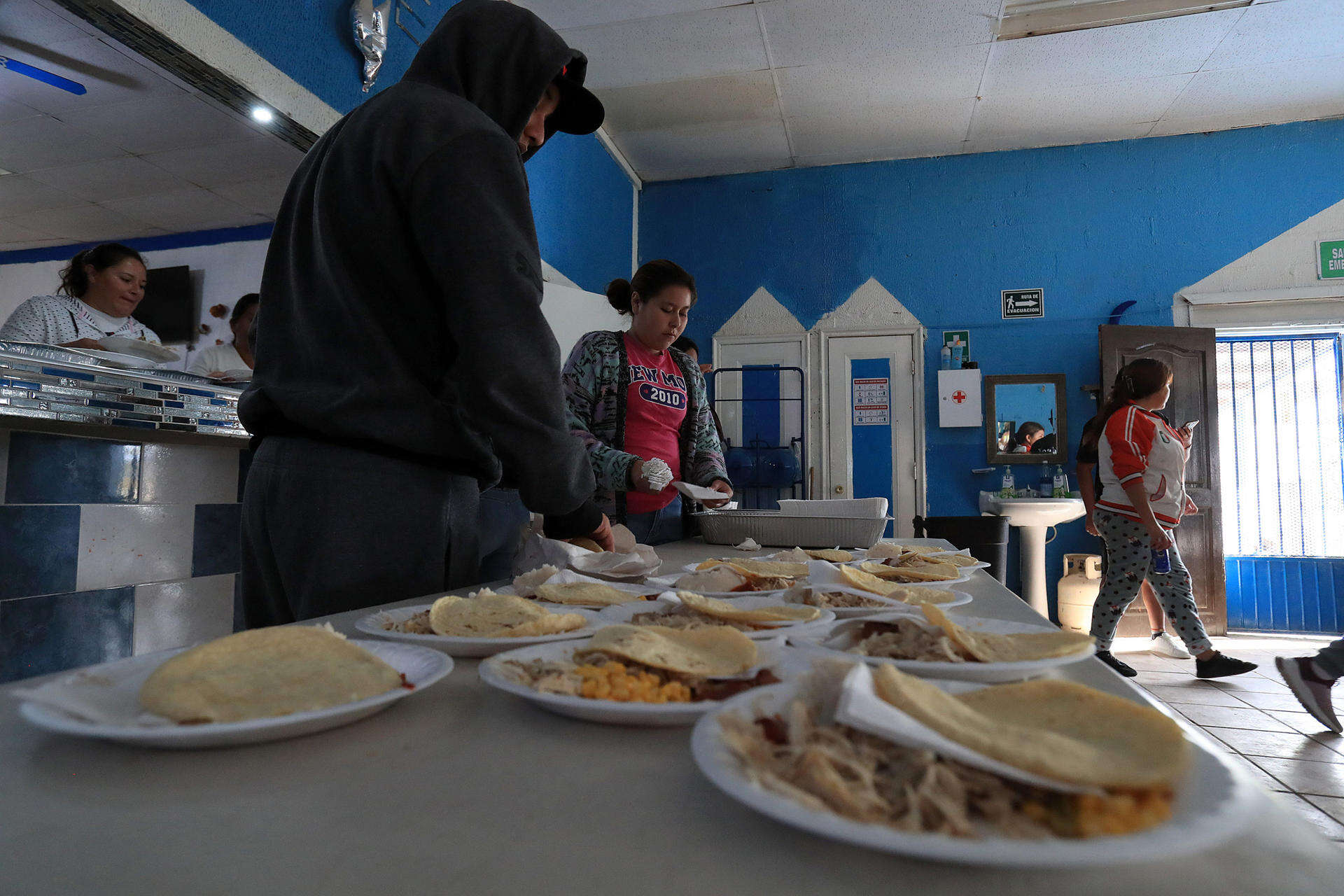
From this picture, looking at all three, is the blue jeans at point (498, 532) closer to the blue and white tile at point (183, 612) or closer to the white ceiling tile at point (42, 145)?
the blue and white tile at point (183, 612)

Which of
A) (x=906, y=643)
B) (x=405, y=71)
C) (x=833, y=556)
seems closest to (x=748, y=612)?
(x=906, y=643)

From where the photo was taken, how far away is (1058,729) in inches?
14.7

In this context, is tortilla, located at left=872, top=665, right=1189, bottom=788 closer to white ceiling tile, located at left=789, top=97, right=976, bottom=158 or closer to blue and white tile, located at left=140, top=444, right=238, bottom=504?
blue and white tile, located at left=140, top=444, right=238, bottom=504

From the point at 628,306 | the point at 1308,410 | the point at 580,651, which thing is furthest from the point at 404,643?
the point at 1308,410

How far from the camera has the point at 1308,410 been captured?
5.00 metres

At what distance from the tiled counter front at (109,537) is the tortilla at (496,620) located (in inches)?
40.7

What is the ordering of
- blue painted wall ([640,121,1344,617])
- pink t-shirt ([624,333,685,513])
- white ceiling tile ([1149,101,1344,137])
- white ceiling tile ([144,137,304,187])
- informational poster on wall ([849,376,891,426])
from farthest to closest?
informational poster on wall ([849,376,891,426])
blue painted wall ([640,121,1344,617])
white ceiling tile ([1149,101,1344,137])
pink t-shirt ([624,333,685,513])
white ceiling tile ([144,137,304,187])

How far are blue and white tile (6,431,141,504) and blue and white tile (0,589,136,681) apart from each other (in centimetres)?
20

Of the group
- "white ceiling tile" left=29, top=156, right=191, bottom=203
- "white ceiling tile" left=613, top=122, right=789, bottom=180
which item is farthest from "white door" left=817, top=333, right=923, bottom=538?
"white ceiling tile" left=29, top=156, right=191, bottom=203

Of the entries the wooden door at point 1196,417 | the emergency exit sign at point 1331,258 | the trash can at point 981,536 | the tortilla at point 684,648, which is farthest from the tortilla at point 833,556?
the emergency exit sign at point 1331,258

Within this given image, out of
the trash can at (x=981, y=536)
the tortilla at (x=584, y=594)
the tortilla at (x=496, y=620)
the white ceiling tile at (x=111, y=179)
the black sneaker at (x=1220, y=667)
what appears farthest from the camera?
the black sneaker at (x=1220, y=667)

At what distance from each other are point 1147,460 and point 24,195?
150 inches

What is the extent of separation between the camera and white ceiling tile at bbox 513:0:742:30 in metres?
3.32

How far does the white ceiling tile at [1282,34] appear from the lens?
11.2ft
